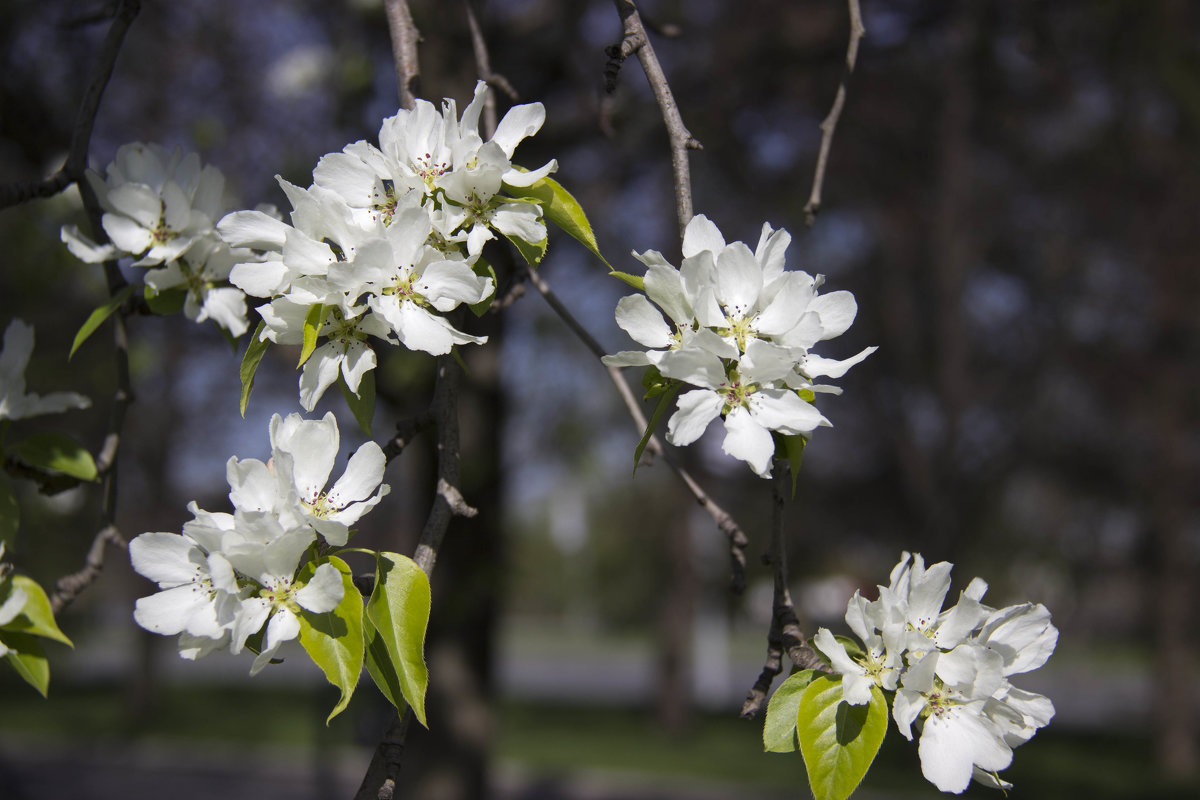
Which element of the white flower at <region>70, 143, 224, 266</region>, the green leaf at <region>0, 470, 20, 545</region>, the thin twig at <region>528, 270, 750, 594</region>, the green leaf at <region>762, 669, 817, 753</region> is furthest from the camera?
the white flower at <region>70, 143, 224, 266</region>

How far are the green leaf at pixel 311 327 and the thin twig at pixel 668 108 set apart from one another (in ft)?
1.25

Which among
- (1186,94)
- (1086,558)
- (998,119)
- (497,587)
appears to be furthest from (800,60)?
(1086,558)

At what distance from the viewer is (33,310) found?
485cm

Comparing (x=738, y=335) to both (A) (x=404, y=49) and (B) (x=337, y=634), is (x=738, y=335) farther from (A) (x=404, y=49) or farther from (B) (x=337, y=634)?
(A) (x=404, y=49)

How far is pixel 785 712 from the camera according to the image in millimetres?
1070

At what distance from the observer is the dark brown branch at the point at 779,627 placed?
1.07m

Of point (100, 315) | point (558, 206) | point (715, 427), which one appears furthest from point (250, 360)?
point (715, 427)

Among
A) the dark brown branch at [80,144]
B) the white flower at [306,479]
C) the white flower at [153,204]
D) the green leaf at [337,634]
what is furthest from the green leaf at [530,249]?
the dark brown branch at [80,144]

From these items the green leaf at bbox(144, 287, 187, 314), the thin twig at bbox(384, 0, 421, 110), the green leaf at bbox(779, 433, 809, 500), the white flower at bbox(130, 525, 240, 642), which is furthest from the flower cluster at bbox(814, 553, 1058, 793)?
the green leaf at bbox(144, 287, 187, 314)

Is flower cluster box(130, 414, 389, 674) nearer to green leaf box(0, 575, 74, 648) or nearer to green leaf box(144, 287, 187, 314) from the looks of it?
green leaf box(0, 575, 74, 648)

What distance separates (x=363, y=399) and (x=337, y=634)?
0.26 metres

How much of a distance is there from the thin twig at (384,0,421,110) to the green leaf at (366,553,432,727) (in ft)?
2.02

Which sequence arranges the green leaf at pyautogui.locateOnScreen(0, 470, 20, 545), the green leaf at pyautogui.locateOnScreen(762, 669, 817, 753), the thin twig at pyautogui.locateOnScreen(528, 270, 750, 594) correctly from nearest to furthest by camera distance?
the green leaf at pyautogui.locateOnScreen(762, 669, 817, 753), the thin twig at pyautogui.locateOnScreen(528, 270, 750, 594), the green leaf at pyautogui.locateOnScreen(0, 470, 20, 545)

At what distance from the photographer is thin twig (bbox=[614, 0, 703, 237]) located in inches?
43.9
